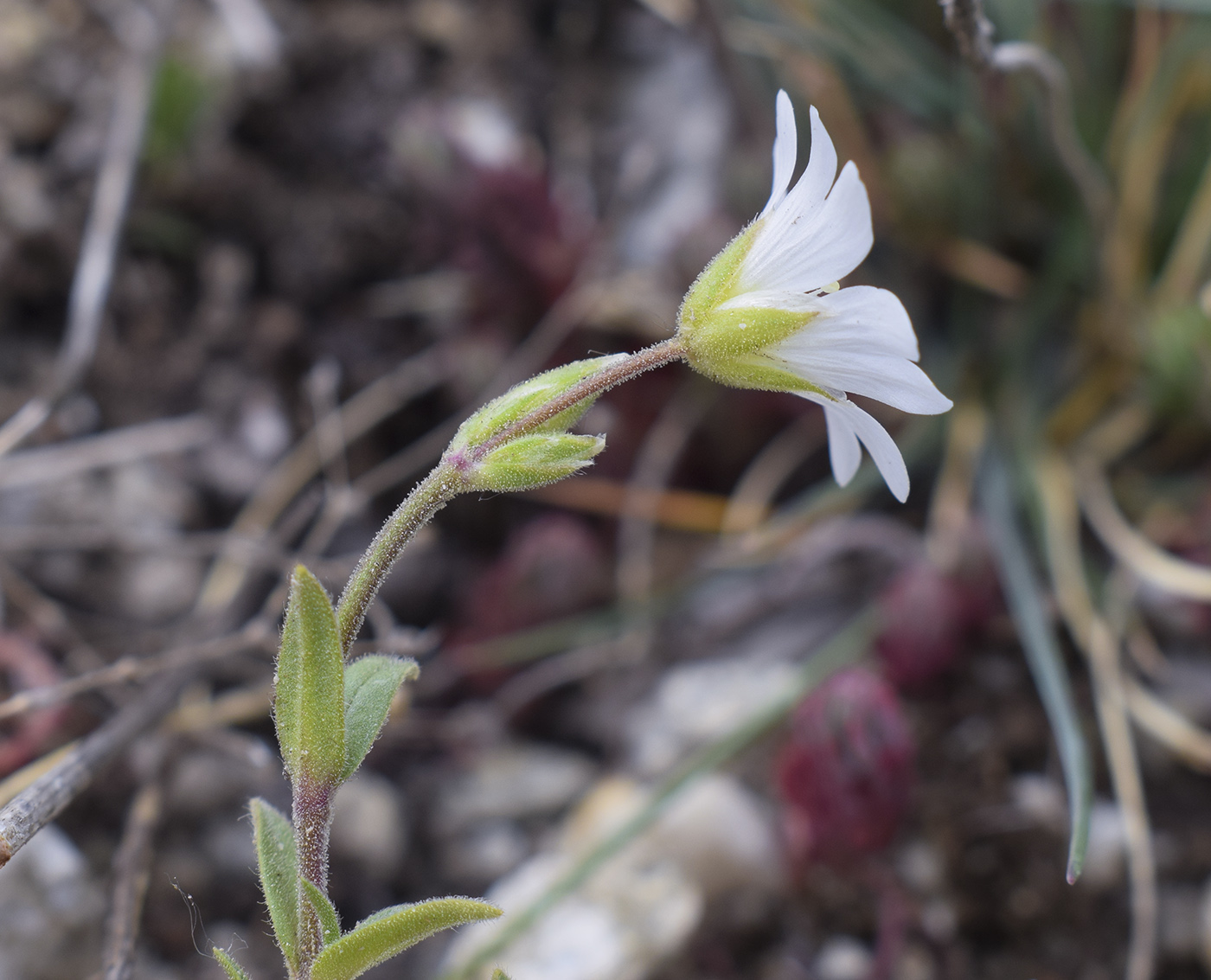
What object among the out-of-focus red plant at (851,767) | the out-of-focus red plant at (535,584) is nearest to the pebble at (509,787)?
the out-of-focus red plant at (535,584)

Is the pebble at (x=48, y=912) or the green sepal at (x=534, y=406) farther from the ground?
the green sepal at (x=534, y=406)

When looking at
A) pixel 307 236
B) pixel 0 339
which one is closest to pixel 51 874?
pixel 0 339

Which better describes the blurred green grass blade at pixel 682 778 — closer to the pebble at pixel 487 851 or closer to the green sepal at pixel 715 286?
the pebble at pixel 487 851

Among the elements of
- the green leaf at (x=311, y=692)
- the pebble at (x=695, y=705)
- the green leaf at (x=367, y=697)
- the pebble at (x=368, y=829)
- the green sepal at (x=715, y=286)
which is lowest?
the pebble at (x=695, y=705)

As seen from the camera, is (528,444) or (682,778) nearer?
(528,444)

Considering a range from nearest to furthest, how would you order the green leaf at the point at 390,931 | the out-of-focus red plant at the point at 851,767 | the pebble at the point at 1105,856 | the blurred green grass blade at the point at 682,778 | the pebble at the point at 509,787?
the green leaf at the point at 390,931 < the blurred green grass blade at the point at 682,778 < the out-of-focus red plant at the point at 851,767 < the pebble at the point at 1105,856 < the pebble at the point at 509,787

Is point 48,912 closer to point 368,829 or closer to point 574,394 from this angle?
point 368,829

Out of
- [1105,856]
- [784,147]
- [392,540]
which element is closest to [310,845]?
[392,540]
